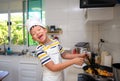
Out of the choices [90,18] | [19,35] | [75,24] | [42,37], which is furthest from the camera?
[19,35]

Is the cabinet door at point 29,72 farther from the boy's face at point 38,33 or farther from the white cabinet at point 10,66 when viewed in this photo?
the boy's face at point 38,33

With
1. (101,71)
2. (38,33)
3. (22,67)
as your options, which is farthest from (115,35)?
(22,67)

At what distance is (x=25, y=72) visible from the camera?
3.18m

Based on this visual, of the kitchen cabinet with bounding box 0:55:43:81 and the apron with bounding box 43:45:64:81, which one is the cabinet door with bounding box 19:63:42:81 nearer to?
the kitchen cabinet with bounding box 0:55:43:81

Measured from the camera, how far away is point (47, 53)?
133 cm

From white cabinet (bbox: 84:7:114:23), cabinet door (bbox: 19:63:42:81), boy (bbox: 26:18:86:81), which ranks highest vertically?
white cabinet (bbox: 84:7:114:23)

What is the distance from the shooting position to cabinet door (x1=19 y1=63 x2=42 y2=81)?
309cm

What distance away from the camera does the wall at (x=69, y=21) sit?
3.26m

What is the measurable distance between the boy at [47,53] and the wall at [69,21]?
6.17 feet

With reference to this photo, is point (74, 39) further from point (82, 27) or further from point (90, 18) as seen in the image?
point (90, 18)

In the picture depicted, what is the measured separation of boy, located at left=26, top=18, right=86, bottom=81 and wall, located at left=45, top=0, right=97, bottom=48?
1.88 m

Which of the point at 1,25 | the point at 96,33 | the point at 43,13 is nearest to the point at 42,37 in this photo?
the point at 96,33

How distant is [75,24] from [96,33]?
52cm

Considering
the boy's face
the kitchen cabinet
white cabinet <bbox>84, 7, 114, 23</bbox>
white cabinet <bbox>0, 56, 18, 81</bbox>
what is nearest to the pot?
the boy's face
